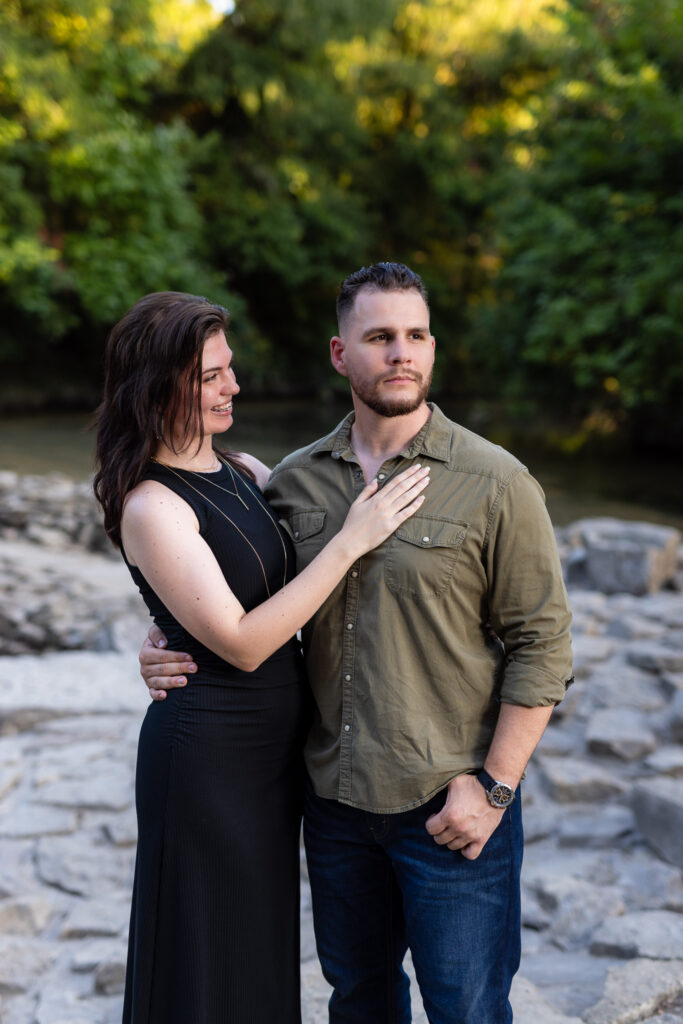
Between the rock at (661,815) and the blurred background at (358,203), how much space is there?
9637 millimetres

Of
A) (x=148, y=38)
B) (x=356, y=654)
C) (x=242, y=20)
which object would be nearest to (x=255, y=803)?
(x=356, y=654)

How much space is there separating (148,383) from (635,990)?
7.75 feet

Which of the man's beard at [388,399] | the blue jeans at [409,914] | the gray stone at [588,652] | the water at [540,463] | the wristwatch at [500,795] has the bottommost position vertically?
the water at [540,463]

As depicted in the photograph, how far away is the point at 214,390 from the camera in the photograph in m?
2.42

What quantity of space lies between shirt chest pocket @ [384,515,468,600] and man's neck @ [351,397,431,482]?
0.24 meters

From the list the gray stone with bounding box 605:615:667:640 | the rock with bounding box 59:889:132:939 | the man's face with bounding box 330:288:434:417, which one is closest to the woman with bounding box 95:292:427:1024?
the man's face with bounding box 330:288:434:417

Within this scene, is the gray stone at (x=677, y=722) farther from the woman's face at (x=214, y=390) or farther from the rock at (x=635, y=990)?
the woman's face at (x=214, y=390)

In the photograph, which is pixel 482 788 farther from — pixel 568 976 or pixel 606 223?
pixel 606 223

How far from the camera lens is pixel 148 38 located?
21.2m

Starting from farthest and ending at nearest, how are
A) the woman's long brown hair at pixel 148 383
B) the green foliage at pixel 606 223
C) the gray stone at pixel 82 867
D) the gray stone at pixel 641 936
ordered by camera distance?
the green foliage at pixel 606 223 → the gray stone at pixel 82 867 → the gray stone at pixel 641 936 → the woman's long brown hair at pixel 148 383

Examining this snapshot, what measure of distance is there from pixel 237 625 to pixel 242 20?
27.8 m

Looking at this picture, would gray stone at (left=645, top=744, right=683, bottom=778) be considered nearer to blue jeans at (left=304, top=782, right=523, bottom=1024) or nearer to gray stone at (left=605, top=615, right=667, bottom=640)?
gray stone at (left=605, top=615, right=667, bottom=640)

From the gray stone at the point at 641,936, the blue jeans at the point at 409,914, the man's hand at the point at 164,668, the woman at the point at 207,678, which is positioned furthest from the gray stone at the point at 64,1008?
the gray stone at the point at 641,936

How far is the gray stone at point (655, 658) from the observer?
6117 mm
